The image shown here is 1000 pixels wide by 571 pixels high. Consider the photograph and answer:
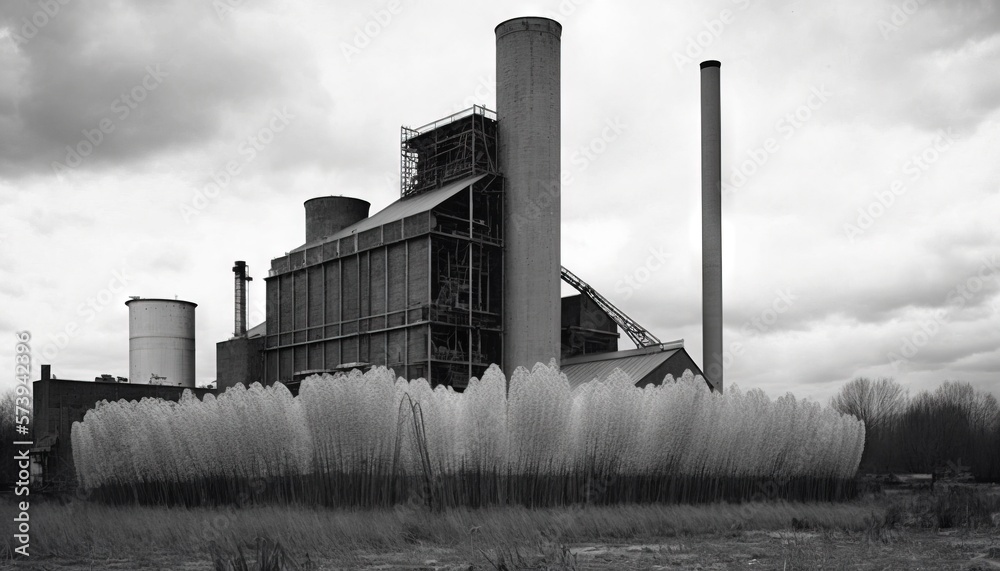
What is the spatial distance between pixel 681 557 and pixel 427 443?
10359 millimetres

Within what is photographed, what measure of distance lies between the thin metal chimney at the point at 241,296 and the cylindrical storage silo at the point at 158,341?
25.0ft

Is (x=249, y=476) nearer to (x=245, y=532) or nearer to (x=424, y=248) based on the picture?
(x=245, y=532)

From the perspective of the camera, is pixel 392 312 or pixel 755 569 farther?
pixel 392 312

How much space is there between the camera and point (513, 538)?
24.4m

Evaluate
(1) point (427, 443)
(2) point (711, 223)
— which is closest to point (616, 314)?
(2) point (711, 223)

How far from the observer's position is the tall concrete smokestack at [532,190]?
57.3 metres

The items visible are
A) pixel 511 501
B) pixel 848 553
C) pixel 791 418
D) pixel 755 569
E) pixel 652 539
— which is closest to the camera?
pixel 755 569

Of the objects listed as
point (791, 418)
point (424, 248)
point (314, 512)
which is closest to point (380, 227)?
point (424, 248)

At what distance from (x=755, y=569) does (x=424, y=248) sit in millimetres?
38880

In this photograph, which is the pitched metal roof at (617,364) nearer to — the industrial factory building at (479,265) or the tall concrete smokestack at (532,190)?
the industrial factory building at (479,265)

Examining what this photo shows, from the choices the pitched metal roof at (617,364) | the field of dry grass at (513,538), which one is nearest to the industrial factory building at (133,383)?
the pitched metal roof at (617,364)

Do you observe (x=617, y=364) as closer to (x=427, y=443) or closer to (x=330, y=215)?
(x=330, y=215)

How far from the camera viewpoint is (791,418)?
3966cm

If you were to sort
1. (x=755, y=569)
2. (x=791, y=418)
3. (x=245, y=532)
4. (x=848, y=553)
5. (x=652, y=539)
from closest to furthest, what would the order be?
(x=755, y=569) → (x=848, y=553) → (x=245, y=532) → (x=652, y=539) → (x=791, y=418)
